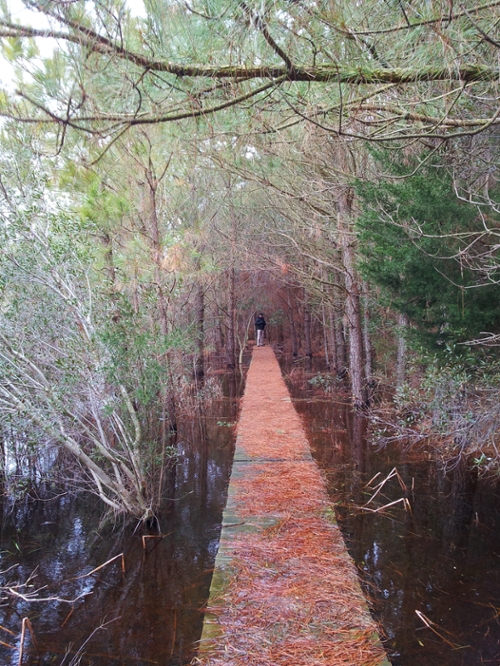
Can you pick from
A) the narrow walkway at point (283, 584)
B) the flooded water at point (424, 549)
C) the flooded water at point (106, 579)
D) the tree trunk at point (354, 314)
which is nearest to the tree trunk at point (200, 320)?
the tree trunk at point (354, 314)

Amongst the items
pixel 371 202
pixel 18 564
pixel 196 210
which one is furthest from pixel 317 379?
pixel 18 564

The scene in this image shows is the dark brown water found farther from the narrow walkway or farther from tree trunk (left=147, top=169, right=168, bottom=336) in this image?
tree trunk (left=147, top=169, right=168, bottom=336)

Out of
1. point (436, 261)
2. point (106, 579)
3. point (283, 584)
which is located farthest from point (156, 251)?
point (283, 584)

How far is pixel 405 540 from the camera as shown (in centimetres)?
432

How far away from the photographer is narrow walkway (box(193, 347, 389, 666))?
241 centimetres

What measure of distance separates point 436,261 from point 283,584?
3.49 m

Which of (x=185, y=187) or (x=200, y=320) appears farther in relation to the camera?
(x=200, y=320)

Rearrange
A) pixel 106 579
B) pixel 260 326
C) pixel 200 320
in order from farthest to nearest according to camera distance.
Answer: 1. pixel 260 326
2. pixel 200 320
3. pixel 106 579

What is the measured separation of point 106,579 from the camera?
4074mm

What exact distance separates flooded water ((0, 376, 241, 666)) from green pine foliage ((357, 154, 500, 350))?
3275 mm

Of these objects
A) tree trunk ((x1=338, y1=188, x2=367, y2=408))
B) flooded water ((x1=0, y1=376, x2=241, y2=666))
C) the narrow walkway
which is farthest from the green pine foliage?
flooded water ((x1=0, y1=376, x2=241, y2=666))

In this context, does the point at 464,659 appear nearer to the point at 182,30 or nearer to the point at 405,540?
the point at 405,540

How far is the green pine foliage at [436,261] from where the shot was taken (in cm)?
479

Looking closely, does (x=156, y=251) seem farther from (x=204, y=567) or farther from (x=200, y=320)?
(x=200, y=320)
